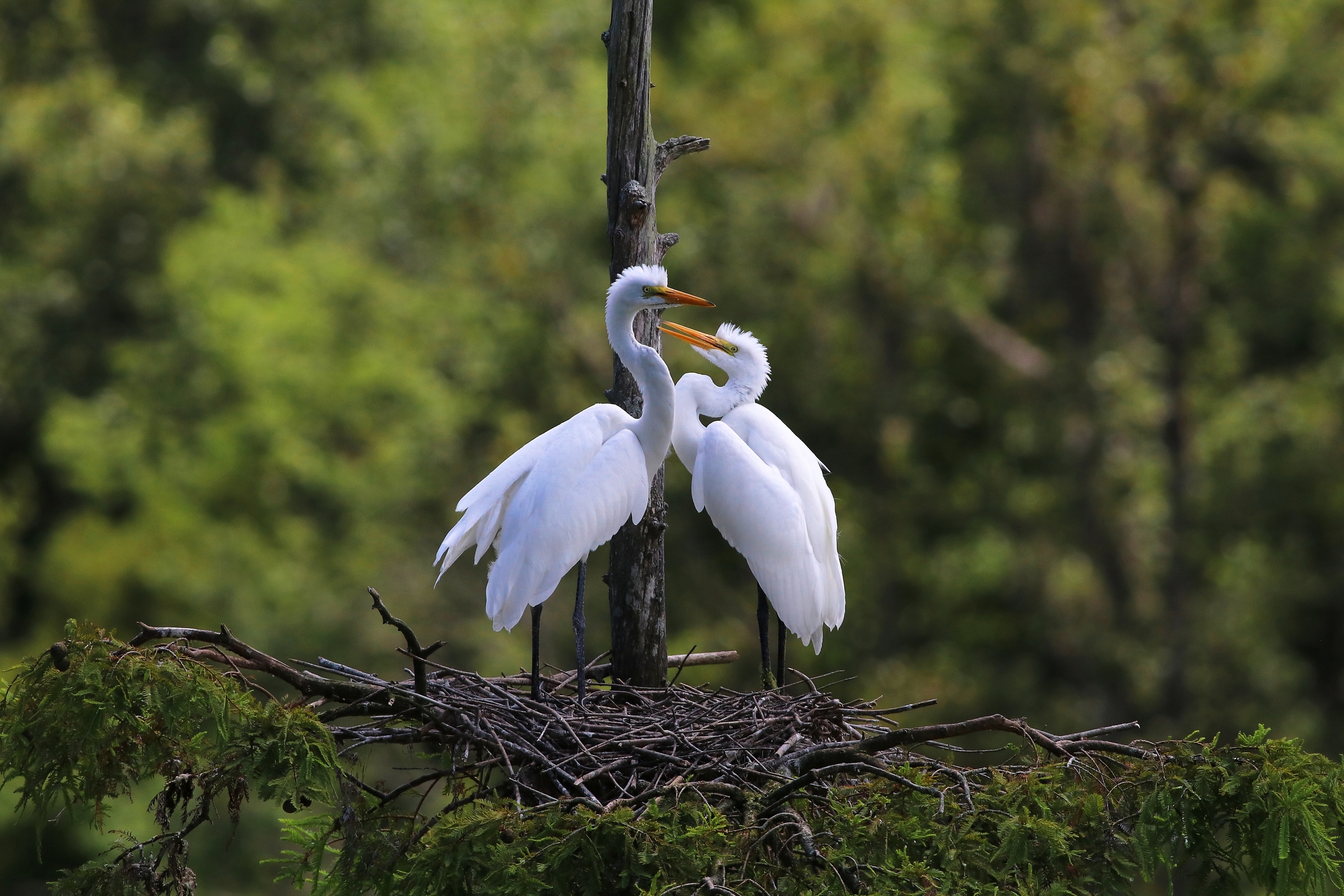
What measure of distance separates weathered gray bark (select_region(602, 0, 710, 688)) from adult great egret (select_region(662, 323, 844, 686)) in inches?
8.8

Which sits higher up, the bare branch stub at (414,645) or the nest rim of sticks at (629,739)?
the bare branch stub at (414,645)

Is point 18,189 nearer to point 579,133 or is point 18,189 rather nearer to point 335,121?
point 335,121

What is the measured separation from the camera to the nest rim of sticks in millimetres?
3447

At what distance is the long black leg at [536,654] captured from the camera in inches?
182

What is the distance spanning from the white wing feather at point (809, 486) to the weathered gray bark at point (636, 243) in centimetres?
43

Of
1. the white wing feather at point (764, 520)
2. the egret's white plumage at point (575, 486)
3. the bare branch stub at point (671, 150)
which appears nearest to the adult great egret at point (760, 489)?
the white wing feather at point (764, 520)

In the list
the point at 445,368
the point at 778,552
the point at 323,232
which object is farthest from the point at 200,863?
the point at 778,552

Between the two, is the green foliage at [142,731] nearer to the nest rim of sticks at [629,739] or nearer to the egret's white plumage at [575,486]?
the nest rim of sticks at [629,739]

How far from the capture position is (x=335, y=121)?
20562mm

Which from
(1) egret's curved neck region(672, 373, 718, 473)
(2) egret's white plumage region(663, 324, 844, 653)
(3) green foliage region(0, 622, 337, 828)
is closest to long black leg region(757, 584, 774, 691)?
(2) egret's white plumage region(663, 324, 844, 653)

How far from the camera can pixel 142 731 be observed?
3.46 metres

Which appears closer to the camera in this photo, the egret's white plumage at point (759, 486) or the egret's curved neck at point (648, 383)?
the egret's curved neck at point (648, 383)

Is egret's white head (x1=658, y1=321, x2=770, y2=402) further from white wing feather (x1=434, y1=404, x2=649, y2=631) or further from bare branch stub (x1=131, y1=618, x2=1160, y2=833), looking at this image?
bare branch stub (x1=131, y1=618, x2=1160, y2=833)

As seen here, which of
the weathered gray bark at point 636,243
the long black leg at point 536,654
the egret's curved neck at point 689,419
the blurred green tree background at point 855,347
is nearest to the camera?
the long black leg at point 536,654
